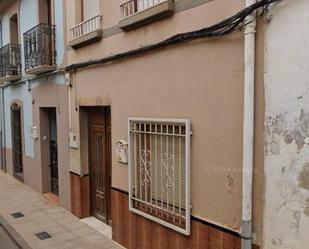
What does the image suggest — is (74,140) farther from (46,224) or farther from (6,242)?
(6,242)

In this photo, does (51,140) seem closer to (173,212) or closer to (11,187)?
(11,187)

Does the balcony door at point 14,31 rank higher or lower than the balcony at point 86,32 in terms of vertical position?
higher

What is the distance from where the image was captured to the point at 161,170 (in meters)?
4.92

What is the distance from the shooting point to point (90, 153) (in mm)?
7332

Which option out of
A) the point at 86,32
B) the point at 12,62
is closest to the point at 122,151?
the point at 86,32

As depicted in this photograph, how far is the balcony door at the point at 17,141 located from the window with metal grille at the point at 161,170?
7420 millimetres

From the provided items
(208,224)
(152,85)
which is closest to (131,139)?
(152,85)

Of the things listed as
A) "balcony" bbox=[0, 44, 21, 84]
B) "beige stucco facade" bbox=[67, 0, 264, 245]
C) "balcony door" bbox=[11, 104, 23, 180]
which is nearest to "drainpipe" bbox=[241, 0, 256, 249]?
"beige stucco facade" bbox=[67, 0, 264, 245]

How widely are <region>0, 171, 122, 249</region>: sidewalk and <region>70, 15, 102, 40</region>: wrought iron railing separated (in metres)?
3.92

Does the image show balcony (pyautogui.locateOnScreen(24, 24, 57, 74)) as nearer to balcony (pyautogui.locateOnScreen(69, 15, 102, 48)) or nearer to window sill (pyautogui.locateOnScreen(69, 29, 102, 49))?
balcony (pyautogui.locateOnScreen(69, 15, 102, 48))

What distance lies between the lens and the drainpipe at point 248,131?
11.2 ft

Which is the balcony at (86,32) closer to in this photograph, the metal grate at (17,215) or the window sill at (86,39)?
the window sill at (86,39)

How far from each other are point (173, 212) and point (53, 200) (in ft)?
16.8

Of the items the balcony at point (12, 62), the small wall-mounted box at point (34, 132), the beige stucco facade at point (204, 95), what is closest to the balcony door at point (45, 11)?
the balcony at point (12, 62)
